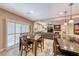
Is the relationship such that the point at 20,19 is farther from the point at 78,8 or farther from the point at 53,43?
the point at 78,8

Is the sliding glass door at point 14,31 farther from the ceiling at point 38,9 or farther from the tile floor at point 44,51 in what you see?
the ceiling at point 38,9

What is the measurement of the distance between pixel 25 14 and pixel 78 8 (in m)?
1.25

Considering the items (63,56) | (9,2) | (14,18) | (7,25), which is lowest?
(63,56)

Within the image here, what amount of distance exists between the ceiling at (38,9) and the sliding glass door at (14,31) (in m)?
0.27

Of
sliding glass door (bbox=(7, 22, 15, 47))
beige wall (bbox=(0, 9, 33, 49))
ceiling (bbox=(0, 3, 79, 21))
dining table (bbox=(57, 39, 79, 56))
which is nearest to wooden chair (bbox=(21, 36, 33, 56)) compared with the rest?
sliding glass door (bbox=(7, 22, 15, 47))

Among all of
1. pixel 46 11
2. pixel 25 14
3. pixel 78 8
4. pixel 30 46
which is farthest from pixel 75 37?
pixel 25 14

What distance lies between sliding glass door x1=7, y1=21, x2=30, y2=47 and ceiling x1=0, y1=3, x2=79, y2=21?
27 cm

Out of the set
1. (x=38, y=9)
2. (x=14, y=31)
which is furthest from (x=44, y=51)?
(x=38, y=9)

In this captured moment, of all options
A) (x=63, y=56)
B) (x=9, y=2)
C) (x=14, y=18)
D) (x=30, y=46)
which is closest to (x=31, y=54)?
(x=30, y=46)

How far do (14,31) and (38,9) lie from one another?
0.78 metres

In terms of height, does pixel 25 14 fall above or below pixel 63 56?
above

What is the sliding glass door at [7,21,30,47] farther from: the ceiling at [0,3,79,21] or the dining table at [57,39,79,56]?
the dining table at [57,39,79,56]

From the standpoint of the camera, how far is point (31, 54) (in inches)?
101

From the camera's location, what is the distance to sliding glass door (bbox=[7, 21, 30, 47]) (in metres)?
2.49
